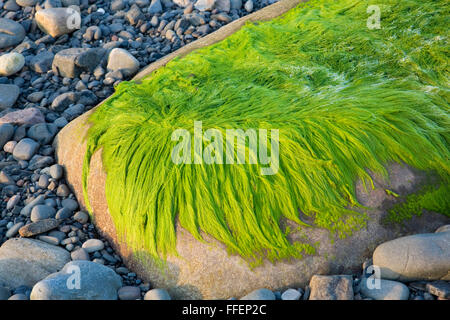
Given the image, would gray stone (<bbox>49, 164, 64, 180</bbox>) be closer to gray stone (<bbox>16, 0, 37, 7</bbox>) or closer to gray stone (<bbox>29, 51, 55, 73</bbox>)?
gray stone (<bbox>29, 51, 55, 73</bbox>)

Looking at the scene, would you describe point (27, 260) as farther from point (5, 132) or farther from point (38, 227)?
point (5, 132)

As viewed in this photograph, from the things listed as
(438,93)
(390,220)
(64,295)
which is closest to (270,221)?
(390,220)

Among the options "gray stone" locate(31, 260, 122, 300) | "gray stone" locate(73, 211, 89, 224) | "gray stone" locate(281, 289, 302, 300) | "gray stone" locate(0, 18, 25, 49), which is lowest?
"gray stone" locate(73, 211, 89, 224)

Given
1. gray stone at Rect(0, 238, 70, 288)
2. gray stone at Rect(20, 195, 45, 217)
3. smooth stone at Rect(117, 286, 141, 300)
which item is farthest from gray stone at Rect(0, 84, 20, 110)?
smooth stone at Rect(117, 286, 141, 300)

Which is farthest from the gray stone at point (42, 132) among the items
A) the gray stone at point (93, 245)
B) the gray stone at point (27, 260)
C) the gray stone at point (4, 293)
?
the gray stone at point (4, 293)

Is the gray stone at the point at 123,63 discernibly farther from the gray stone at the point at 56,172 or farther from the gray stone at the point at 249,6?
the gray stone at the point at 249,6
